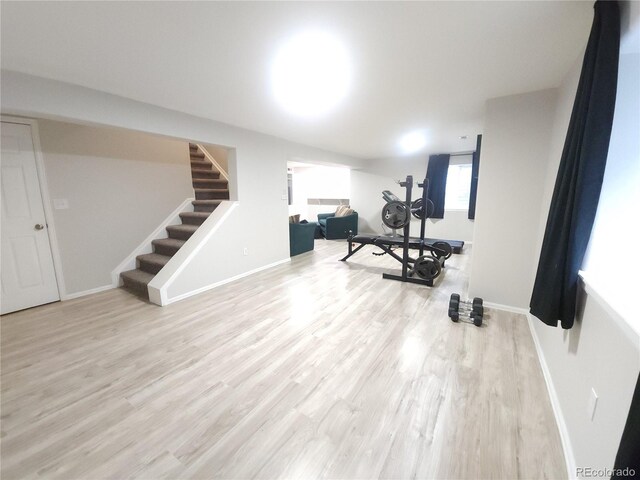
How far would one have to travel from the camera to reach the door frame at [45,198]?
2756 mm

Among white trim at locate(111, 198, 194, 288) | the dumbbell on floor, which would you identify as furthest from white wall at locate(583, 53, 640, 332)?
white trim at locate(111, 198, 194, 288)

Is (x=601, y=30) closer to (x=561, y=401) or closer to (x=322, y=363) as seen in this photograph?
(x=561, y=401)

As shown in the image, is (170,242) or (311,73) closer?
(311,73)

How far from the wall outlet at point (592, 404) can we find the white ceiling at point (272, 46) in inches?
74.0

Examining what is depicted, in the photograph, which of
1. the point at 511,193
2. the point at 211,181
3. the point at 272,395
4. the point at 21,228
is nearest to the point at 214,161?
the point at 211,181

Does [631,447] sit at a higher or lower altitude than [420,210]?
lower

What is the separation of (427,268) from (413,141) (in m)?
2.66

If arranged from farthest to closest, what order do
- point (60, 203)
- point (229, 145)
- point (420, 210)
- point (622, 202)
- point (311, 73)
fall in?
point (420, 210) → point (229, 145) → point (60, 203) → point (311, 73) → point (622, 202)

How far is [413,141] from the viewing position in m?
4.89

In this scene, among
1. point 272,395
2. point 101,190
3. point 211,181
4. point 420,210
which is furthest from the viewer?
point 211,181

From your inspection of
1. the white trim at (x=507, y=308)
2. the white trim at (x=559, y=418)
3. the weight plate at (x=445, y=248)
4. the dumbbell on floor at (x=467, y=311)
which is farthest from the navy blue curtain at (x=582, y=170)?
the weight plate at (x=445, y=248)

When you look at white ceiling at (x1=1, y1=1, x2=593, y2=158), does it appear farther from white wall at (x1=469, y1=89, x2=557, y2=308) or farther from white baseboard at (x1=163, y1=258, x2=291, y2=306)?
white baseboard at (x1=163, y1=258, x2=291, y2=306)

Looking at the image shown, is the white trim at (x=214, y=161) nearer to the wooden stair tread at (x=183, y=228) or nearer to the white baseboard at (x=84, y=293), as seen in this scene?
the wooden stair tread at (x=183, y=228)

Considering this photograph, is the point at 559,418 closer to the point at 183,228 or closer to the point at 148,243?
the point at 183,228
